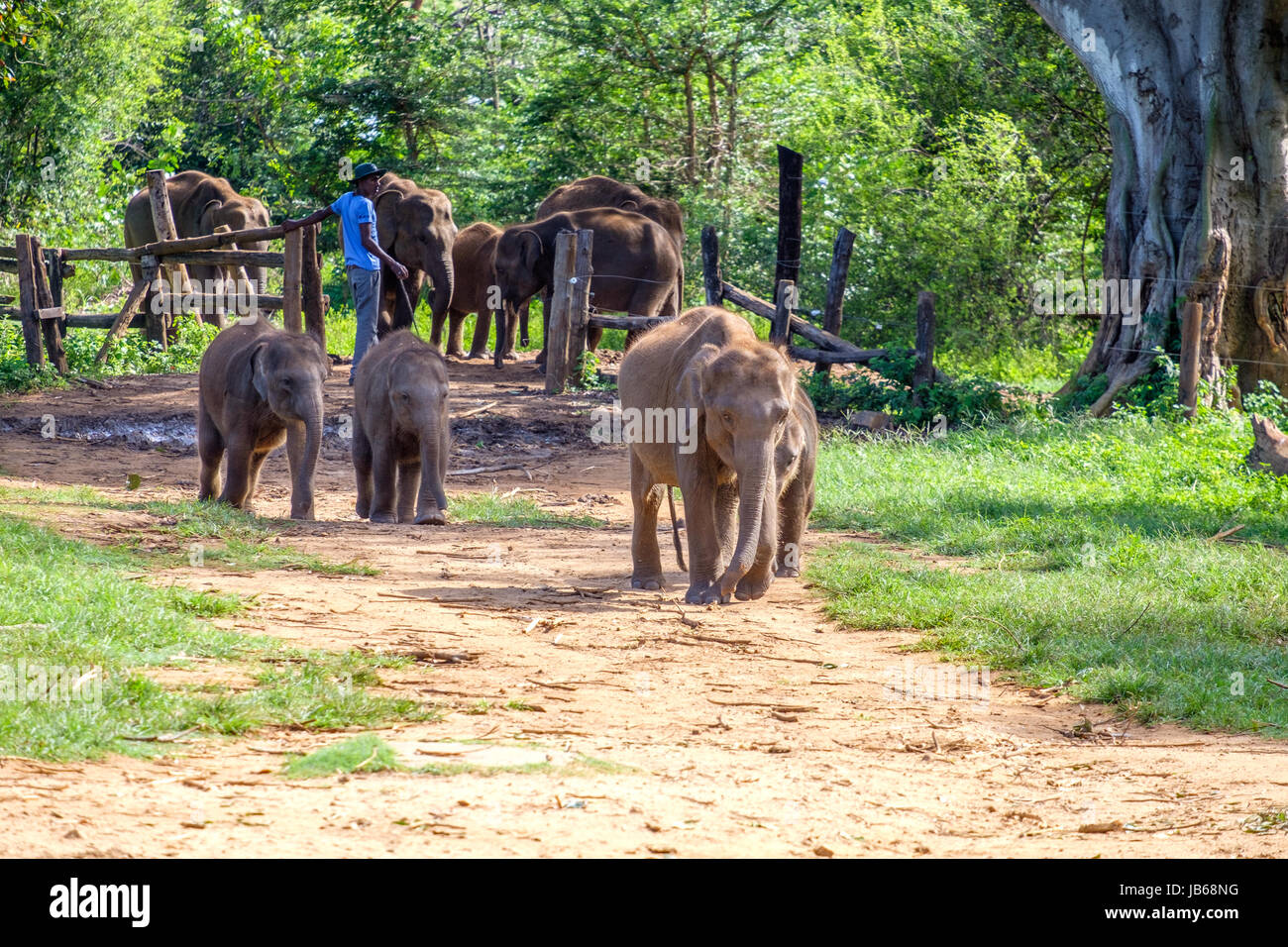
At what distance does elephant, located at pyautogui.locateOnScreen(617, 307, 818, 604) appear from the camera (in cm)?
723

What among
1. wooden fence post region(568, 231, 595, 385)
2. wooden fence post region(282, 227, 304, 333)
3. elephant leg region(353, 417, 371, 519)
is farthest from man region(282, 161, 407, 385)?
elephant leg region(353, 417, 371, 519)

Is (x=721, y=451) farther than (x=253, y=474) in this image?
No

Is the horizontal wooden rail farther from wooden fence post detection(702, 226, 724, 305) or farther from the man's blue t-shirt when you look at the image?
the man's blue t-shirt

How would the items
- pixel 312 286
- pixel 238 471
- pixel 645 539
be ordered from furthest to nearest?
1. pixel 312 286
2. pixel 238 471
3. pixel 645 539

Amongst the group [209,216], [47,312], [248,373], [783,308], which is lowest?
[248,373]

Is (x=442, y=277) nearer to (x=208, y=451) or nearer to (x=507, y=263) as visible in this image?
(x=507, y=263)

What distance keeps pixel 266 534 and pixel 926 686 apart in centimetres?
454

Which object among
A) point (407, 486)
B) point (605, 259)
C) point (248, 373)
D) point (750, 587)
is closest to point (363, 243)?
point (407, 486)

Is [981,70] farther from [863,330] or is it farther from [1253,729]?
[1253,729]

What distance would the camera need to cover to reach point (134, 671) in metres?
5.21

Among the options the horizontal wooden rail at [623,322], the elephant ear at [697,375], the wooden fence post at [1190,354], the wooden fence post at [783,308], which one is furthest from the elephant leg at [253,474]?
the wooden fence post at [1190,354]

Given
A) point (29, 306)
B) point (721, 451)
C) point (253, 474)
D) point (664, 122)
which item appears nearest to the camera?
point (721, 451)

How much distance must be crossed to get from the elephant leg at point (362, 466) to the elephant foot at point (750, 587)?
Answer: 433cm

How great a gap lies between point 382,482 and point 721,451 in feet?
14.1
